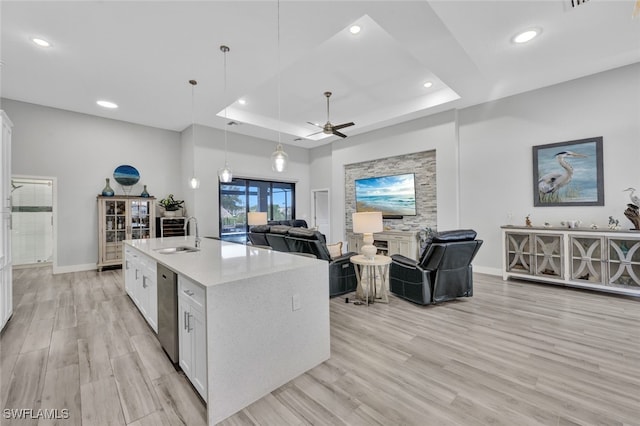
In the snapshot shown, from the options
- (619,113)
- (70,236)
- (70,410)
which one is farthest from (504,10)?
(70,236)

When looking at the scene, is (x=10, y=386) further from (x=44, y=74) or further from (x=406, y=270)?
(x=44, y=74)

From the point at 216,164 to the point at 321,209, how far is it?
3536 millimetres

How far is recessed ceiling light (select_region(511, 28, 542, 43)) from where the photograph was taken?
3053 mm

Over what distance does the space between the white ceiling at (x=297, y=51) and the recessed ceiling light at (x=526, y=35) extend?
67 mm

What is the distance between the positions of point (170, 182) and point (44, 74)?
302cm

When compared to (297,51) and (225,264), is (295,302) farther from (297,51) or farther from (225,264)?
(297,51)

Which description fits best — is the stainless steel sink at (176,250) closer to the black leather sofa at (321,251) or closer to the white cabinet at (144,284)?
the white cabinet at (144,284)

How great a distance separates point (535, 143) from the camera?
4664mm

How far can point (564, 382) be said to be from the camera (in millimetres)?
1936

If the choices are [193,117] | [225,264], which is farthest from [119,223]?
[225,264]

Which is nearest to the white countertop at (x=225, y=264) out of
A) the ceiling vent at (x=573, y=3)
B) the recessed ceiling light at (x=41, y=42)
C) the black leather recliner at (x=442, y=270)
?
the black leather recliner at (x=442, y=270)

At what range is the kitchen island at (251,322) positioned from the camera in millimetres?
1598

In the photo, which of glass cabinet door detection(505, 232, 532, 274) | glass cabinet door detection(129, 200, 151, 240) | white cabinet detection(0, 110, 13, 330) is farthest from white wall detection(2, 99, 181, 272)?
glass cabinet door detection(505, 232, 532, 274)

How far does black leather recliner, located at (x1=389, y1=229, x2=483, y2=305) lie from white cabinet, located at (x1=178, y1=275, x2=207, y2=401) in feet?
8.82
